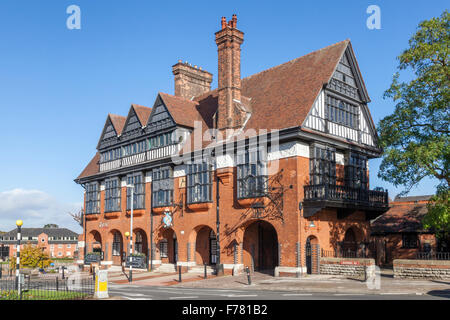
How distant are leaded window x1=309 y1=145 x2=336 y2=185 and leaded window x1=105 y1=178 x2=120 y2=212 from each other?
19907 mm

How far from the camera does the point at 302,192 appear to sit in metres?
28.6

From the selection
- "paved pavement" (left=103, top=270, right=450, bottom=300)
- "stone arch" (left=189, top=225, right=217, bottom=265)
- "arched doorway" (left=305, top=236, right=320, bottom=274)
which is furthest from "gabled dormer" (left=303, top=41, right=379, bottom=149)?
"stone arch" (left=189, top=225, right=217, bottom=265)

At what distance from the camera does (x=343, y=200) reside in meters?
29.2

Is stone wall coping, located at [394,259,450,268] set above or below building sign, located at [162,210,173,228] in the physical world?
below

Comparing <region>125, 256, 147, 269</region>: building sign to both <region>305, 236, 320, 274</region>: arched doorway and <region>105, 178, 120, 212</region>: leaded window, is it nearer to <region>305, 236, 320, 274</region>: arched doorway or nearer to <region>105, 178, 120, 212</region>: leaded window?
<region>105, 178, 120, 212</region>: leaded window

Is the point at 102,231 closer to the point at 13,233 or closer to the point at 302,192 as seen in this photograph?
the point at 302,192

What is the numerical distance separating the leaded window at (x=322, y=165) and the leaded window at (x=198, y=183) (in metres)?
7.66

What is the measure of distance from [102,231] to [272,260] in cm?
1833

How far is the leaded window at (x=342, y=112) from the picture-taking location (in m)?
31.1

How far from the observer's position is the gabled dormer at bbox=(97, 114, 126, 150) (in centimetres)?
4339

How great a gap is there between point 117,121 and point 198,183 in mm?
→ 13606

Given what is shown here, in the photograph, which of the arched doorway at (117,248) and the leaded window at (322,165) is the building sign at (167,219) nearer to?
the arched doorway at (117,248)
